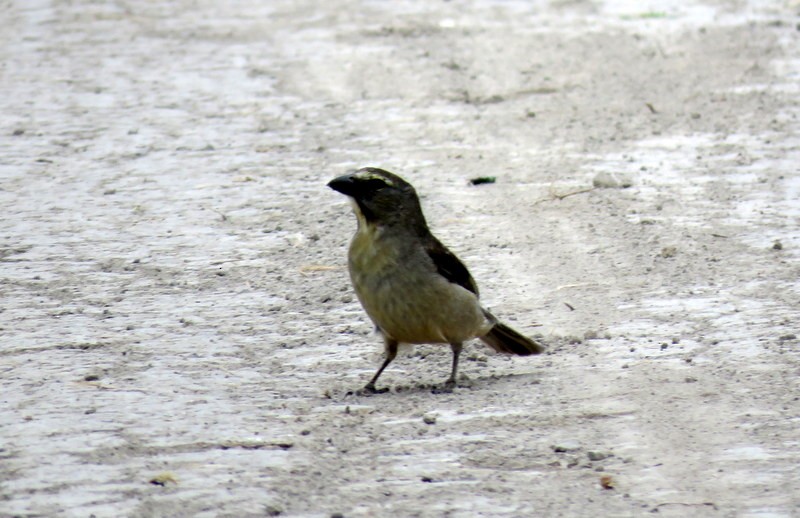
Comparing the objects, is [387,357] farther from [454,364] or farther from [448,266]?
[448,266]

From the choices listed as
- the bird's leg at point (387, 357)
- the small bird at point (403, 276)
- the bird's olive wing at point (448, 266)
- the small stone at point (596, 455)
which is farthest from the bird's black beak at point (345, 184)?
the small stone at point (596, 455)

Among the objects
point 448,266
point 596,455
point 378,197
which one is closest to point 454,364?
point 448,266

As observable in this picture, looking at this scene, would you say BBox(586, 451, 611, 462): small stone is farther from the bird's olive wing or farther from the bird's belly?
the bird's olive wing

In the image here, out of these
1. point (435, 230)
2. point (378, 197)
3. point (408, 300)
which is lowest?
point (435, 230)

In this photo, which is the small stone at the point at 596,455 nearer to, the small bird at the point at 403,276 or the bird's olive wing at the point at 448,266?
the small bird at the point at 403,276

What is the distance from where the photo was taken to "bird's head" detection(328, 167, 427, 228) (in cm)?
576

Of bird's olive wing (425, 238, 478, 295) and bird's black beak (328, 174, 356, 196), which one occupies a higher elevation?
bird's black beak (328, 174, 356, 196)

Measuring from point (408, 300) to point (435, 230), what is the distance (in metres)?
2.28

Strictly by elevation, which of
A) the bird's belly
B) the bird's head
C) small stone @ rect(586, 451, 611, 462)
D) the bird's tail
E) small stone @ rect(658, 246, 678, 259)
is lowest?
small stone @ rect(658, 246, 678, 259)

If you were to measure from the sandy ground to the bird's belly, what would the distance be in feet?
0.85

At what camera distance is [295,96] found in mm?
10984

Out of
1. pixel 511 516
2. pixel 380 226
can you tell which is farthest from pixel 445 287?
pixel 511 516

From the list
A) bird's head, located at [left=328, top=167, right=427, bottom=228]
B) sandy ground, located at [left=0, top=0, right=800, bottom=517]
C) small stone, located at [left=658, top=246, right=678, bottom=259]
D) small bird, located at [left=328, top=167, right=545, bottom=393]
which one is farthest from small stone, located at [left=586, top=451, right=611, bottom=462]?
small stone, located at [left=658, top=246, right=678, bottom=259]

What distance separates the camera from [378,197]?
18.9ft
